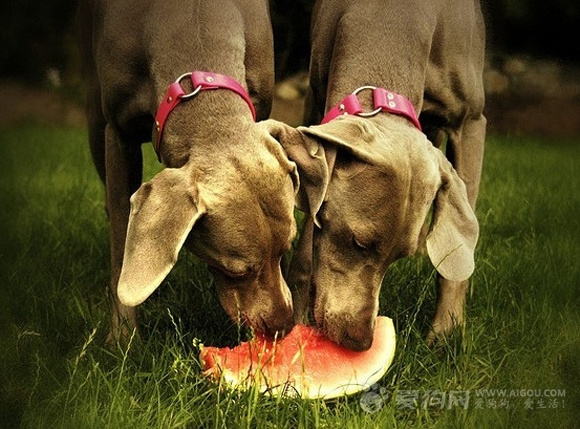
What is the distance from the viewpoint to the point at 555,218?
389cm

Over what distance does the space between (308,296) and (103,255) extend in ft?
→ 4.96

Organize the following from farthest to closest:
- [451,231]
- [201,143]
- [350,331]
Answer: [451,231]
[350,331]
[201,143]

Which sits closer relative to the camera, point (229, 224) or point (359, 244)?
point (229, 224)

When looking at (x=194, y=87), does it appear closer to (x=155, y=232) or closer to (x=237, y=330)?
(x=155, y=232)

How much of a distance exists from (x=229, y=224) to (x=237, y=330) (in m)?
0.65

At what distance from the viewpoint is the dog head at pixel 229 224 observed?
300cm

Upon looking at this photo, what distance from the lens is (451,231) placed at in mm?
3482

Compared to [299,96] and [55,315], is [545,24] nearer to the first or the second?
[299,96]

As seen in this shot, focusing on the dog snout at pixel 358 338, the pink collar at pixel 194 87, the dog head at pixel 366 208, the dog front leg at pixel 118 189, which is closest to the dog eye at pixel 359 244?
the dog head at pixel 366 208

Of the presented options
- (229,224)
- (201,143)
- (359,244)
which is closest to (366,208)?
(359,244)

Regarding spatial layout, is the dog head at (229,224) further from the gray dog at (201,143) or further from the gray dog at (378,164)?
the gray dog at (378,164)

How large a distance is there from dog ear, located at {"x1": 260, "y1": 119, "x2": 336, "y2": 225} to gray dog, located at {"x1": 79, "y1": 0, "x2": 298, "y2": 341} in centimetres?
7

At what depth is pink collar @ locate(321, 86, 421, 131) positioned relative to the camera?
351 cm

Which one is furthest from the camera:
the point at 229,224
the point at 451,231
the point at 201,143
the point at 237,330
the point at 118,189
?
the point at 118,189
